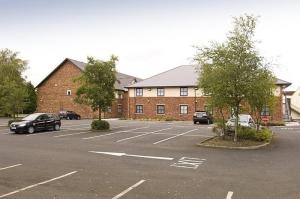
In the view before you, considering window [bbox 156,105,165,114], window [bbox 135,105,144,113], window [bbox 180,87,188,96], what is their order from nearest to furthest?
window [bbox 180,87,188,96] → window [bbox 156,105,165,114] → window [bbox 135,105,144,113]

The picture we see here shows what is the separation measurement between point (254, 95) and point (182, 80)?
3421cm

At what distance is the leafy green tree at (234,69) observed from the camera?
2153 cm

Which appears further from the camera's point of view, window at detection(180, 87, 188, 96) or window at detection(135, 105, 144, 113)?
window at detection(135, 105, 144, 113)

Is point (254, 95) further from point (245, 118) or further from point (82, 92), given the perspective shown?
point (82, 92)

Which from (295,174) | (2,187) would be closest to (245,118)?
(295,174)

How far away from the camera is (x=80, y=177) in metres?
11.9

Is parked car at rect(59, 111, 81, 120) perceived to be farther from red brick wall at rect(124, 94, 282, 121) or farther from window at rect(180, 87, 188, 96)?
window at rect(180, 87, 188, 96)

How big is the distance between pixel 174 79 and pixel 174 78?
41 cm

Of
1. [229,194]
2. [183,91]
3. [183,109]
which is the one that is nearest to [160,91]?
[183,91]

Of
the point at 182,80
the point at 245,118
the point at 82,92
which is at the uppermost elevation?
the point at 182,80

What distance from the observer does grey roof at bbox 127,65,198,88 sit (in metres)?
55.1

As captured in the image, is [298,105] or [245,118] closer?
[245,118]

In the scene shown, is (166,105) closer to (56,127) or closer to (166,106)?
(166,106)

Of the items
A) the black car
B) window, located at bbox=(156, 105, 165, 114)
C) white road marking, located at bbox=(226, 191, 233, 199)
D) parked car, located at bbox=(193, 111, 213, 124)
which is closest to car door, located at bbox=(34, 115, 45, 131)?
the black car
